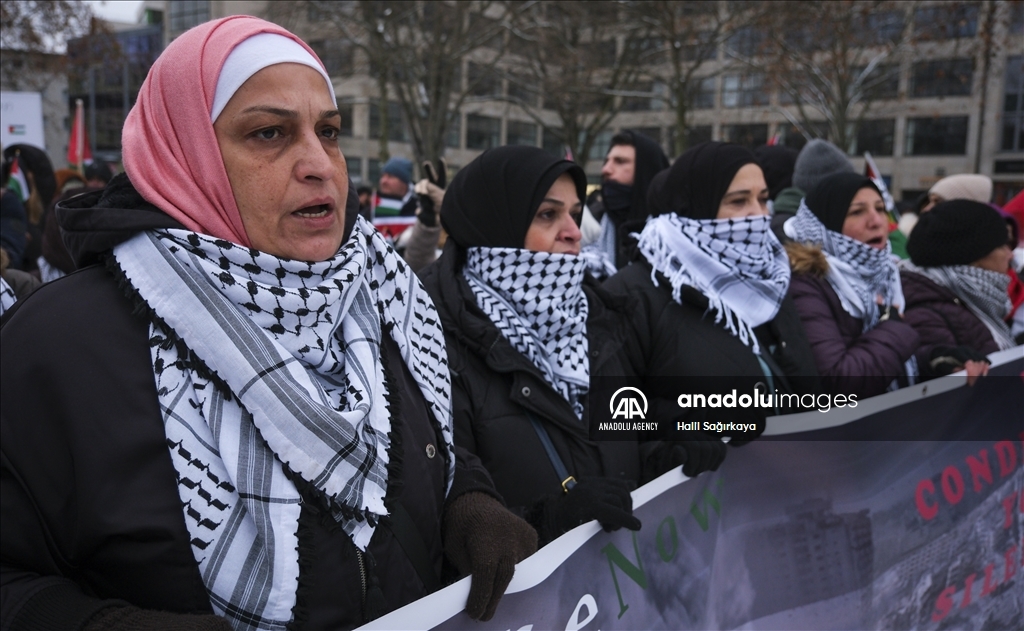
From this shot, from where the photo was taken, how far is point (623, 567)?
196 centimetres

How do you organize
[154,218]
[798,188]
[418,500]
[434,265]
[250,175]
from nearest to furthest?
1. [154,218]
2. [250,175]
3. [418,500]
4. [434,265]
5. [798,188]

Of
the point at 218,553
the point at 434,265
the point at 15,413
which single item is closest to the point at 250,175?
the point at 15,413

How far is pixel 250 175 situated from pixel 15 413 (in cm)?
56

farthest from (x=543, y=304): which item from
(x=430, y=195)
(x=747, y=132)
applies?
(x=747, y=132)

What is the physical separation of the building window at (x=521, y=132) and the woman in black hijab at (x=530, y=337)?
157 ft

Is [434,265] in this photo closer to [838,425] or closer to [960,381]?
[838,425]

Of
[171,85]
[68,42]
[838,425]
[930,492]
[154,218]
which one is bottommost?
[930,492]

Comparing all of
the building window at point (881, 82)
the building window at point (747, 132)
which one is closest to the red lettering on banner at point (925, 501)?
the building window at point (881, 82)

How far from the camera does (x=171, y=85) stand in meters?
1.52

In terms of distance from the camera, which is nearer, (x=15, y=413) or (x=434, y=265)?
(x=15, y=413)

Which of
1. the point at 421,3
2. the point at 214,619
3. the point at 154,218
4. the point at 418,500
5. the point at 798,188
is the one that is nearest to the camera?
the point at 214,619

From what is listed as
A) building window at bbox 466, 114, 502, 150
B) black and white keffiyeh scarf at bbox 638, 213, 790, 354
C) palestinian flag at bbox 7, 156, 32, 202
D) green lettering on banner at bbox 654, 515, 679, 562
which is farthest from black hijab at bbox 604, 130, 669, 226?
building window at bbox 466, 114, 502, 150

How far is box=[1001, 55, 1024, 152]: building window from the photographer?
3725 centimetres

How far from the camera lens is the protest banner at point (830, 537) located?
1.91 metres
